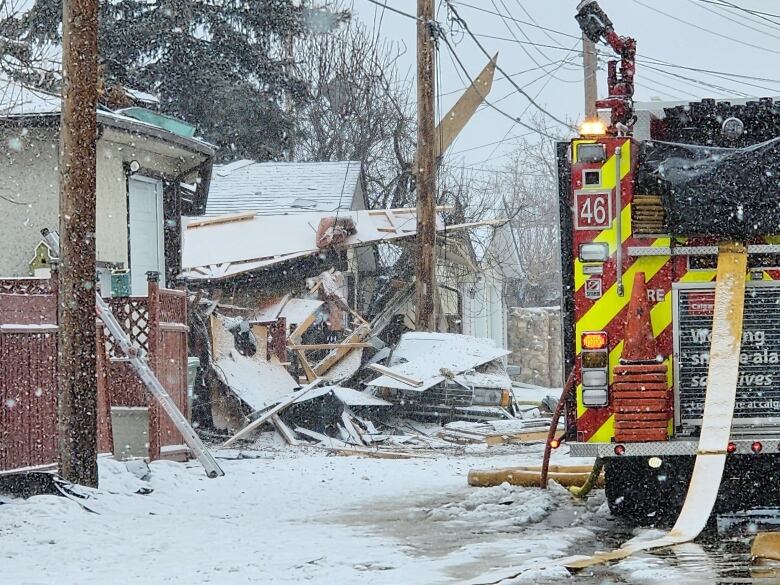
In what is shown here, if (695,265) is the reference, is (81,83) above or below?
above

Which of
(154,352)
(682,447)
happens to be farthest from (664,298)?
(154,352)

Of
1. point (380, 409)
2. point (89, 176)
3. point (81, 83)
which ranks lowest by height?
point (380, 409)

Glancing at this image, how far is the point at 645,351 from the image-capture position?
25.7ft

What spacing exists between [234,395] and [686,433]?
36.2ft

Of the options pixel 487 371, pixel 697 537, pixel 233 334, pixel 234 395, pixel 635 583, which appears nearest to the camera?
pixel 635 583

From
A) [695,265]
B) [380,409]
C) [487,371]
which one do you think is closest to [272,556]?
[695,265]

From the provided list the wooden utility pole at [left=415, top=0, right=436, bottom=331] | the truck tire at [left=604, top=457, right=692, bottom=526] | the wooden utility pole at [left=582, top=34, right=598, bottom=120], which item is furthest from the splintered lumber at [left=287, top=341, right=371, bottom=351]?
the truck tire at [left=604, top=457, right=692, bottom=526]

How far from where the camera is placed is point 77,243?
34.6ft

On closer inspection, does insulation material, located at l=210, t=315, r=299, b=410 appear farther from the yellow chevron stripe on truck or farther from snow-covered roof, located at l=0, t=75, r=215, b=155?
the yellow chevron stripe on truck

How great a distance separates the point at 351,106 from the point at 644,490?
112 feet

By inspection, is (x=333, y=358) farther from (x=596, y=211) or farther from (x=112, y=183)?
(x=596, y=211)

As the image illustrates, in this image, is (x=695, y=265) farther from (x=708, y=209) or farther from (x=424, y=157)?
(x=424, y=157)

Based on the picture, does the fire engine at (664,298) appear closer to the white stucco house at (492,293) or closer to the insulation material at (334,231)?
the insulation material at (334,231)

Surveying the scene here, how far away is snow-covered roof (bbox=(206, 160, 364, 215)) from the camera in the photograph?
27.7 meters
